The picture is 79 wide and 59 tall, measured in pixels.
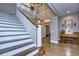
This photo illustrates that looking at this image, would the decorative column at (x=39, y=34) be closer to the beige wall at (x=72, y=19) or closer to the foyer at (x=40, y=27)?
the foyer at (x=40, y=27)

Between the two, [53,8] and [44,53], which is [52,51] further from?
[53,8]

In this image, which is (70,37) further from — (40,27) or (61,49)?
(40,27)

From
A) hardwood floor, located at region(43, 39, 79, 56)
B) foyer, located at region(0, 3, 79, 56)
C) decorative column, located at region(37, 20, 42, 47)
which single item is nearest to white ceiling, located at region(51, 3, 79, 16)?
foyer, located at region(0, 3, 79, 56)

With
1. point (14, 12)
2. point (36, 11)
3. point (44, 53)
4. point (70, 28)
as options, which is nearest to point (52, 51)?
point (44, 53)

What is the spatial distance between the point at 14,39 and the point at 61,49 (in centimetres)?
95

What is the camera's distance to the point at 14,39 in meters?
2.46

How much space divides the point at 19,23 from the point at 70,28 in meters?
1.08

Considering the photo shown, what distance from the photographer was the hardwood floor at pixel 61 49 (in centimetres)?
255

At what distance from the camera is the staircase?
237 cm

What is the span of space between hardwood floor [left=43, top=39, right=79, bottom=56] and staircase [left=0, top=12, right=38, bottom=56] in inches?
9.5

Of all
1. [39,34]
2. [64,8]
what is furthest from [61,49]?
[64,8]

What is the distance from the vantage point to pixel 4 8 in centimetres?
249

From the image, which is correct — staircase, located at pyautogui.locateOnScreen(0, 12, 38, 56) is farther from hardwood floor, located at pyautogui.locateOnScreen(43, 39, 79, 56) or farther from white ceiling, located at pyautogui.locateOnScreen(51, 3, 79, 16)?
white ceiling, located at pyautogui.locateOnScreen(51, 3, 79, 16)

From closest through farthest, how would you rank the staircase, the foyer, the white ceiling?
the staircase → the foyer → the white ceiling
